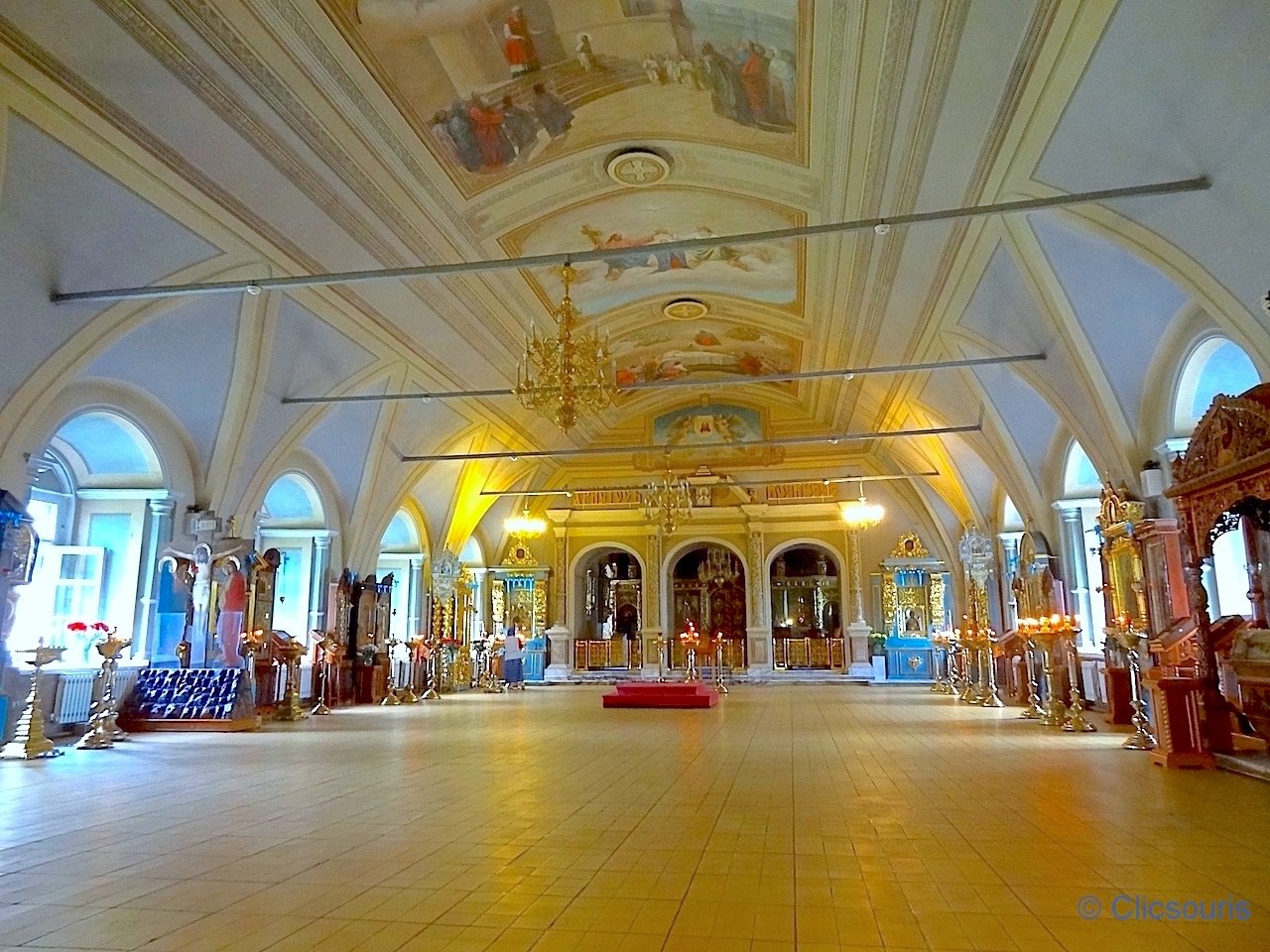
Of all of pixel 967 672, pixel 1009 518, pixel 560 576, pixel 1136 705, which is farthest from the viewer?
pixel 560 576

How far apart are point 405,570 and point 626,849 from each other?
1643cm

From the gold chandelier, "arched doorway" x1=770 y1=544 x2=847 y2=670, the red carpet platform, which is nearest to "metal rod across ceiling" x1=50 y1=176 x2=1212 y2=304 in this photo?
the gold chandelier

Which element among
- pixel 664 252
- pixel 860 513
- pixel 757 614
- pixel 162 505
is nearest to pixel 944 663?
pixel 860 513

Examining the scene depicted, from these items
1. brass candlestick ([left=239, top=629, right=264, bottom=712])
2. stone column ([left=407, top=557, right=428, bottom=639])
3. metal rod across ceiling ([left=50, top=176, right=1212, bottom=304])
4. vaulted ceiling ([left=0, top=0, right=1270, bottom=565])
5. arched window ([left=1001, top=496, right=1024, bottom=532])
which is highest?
vaulted ceiling ([left=0, top=0, right=1270, bottom=565])

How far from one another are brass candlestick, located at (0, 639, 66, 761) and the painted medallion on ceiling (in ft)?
21.3

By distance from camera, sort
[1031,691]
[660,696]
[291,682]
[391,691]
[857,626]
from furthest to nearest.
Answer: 1. [857,626]
2. [391,691]
3. [660,696]
4. [291,682]
5. [1031,691]

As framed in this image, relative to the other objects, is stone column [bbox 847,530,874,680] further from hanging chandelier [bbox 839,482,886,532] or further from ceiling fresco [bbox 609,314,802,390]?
ceiling fresco [bbox 609,314,802,390]

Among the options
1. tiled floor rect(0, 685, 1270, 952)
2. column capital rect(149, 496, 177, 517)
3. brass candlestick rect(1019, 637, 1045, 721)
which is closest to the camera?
tiled floor rect(0, 685, 1270, 952)

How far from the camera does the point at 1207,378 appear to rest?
948 centimetres

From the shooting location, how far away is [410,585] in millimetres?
20188

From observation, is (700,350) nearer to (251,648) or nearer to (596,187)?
(596,187)

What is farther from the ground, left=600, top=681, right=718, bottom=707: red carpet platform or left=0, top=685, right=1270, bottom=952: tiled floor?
left=600, top=681, right=718, bottom=707: red carpet platform

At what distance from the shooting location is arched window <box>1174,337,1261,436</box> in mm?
9141

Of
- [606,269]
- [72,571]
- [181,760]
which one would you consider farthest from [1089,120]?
[72,571]
